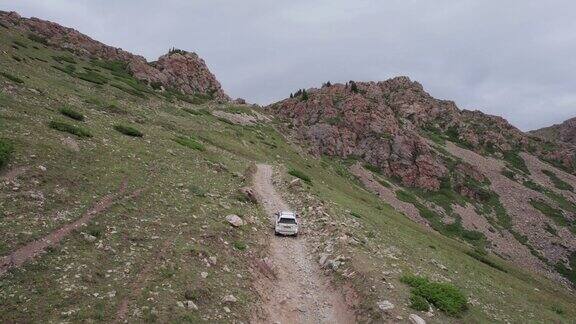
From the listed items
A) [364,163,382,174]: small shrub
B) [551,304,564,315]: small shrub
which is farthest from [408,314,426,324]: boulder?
[364,163,382,174]: small shrub

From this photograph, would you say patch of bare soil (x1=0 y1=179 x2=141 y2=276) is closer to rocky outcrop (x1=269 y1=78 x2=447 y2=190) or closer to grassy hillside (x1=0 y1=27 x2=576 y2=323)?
grassy hillside (x1=0 y1=27 x2=576 y2=323)

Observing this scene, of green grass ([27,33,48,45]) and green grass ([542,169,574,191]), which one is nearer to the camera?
green grass ([27,33,48,45])

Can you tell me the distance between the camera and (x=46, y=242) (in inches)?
647

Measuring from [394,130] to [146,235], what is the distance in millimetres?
99453

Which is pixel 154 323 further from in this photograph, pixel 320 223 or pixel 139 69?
pixel 139 69

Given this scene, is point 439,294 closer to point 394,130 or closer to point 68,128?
point 68,128

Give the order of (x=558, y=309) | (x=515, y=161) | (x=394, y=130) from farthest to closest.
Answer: (x=515, y=161), (x=394, y=130), (x=558, y=309)

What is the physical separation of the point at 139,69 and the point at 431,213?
75.8 metres

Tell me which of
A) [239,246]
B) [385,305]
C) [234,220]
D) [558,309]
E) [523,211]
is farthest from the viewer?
[523,211]

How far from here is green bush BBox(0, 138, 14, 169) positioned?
2088 centimetres

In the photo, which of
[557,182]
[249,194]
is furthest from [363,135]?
[249,194]

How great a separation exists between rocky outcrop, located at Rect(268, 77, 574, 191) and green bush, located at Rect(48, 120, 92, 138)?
66426mm

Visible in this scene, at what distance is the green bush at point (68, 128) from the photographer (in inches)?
1158

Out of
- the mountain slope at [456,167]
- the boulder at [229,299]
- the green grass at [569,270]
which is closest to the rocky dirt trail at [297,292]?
the boulder at [229,299]
